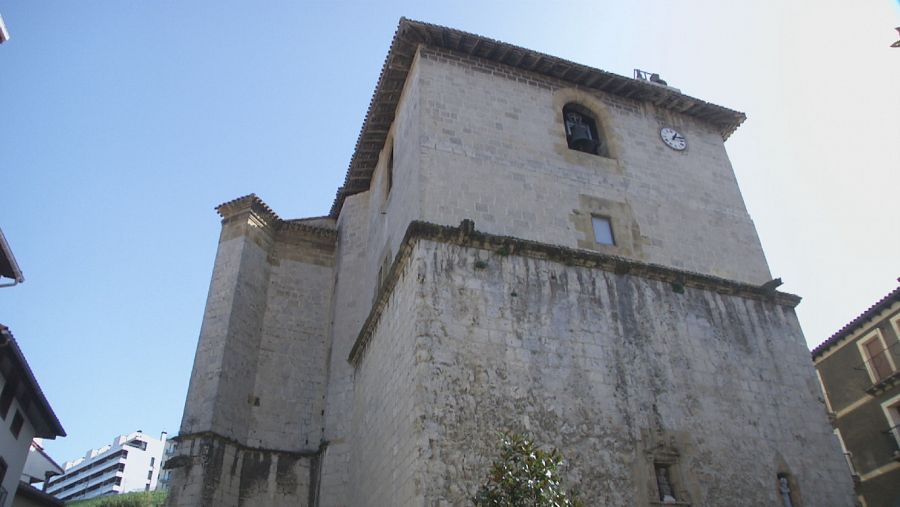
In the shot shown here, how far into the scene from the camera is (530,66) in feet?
46.0

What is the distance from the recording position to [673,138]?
576 inches

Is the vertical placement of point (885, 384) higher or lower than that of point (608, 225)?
lower

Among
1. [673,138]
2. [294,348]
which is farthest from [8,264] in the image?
[673,138]

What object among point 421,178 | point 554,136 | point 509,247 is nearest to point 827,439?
point 509,247

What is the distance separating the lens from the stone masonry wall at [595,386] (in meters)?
9.30

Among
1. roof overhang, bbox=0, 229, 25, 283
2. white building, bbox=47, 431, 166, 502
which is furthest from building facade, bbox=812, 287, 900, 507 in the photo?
white building, bbox=47, 431, 166, 502

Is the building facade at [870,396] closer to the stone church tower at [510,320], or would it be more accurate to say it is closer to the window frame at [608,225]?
the stone church tower at [510,320]

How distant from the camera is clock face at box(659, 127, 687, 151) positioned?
14.5m

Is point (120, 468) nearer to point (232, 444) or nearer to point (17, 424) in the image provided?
point (17, 424)

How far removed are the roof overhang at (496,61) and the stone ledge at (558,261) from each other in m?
4.61

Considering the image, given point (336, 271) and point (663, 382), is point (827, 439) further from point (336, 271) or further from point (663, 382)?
point (336, 271)

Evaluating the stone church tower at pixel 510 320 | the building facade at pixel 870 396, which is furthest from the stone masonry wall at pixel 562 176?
the building facade at pixel 870 396

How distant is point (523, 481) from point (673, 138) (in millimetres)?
9660

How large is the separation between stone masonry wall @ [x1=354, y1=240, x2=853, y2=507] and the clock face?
3.94m
